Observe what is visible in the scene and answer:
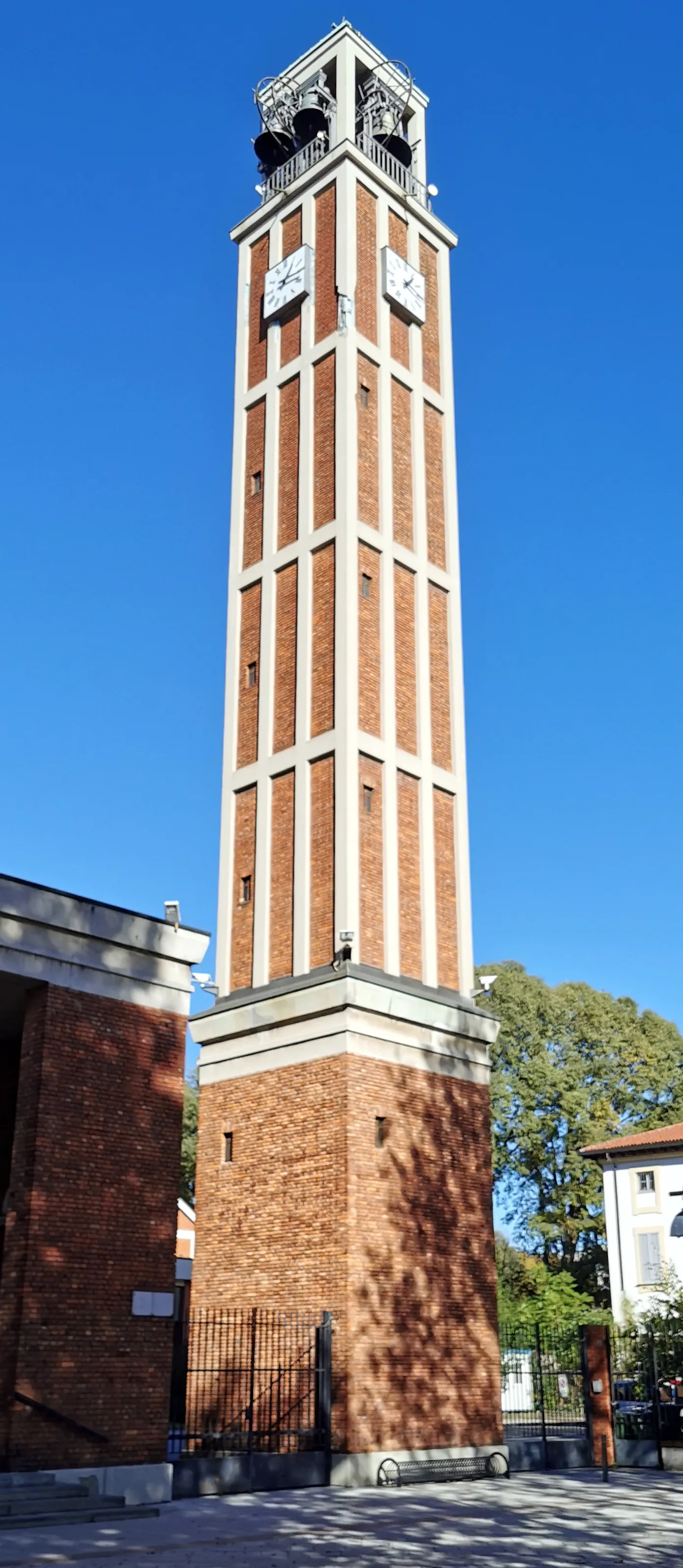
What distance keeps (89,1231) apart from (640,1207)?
1298 inches

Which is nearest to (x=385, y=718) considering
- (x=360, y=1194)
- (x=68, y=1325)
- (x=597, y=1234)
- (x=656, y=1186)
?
(x=360, y=1194)

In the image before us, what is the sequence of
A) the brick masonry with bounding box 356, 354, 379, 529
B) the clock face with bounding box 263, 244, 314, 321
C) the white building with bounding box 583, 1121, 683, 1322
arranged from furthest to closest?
1. the white building with bounding box 583, 1121, 683, 1322
2. the clock face with bounding box 263, 244, 314, 321
3. the brick masonry with bounding box 356, 354, 379, 529

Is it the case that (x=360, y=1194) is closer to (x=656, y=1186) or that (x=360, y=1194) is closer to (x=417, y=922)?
(x=417, y=922)

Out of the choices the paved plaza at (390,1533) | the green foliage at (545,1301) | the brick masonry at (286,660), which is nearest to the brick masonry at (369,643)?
the brick masonry at (286,660)

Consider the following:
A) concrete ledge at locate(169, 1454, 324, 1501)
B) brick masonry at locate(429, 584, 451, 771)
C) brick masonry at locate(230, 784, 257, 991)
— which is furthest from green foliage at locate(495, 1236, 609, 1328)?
concrete ledge at locate(169, 1454, 324, 1501)

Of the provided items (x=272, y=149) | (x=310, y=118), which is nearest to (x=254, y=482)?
(x=310, y=118)

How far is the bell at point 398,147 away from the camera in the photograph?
32188 millimetres

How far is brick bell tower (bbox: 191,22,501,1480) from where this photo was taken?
2198 centimetres

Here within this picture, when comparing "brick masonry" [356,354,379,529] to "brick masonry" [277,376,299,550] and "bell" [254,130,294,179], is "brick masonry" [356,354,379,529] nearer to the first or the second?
"brick masonry" [277,376,299,550]

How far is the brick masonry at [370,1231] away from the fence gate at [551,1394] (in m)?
1.63

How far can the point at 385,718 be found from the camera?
25.8m

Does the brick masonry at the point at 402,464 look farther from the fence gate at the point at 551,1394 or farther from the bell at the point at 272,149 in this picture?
the fence gate at the point at 551,1394

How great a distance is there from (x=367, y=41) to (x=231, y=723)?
57.7 ft

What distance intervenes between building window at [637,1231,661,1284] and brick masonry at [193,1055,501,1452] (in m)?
23.7
